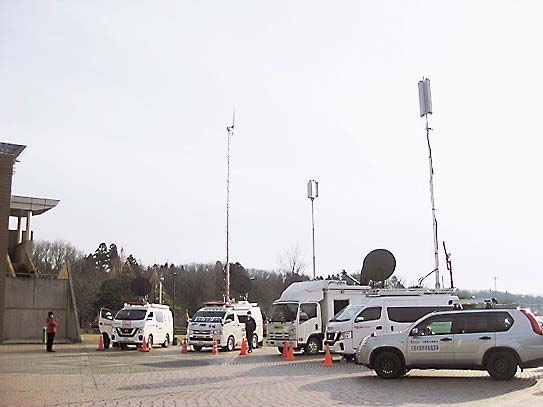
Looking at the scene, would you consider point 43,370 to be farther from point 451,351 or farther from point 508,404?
point 508,404

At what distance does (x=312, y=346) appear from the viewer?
26.2 m

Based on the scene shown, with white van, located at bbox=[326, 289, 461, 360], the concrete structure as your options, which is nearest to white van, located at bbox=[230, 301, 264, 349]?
white van, located at bbox=[326, 289, 461, 360]

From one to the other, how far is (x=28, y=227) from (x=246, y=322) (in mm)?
25982

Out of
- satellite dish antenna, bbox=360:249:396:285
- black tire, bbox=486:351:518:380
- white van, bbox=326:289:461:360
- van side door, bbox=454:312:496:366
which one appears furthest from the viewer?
satellite dish antenna, bbox=360:249:396:285

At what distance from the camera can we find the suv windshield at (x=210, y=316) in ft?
96.9

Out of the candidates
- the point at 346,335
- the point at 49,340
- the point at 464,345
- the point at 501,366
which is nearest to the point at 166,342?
the point at 49,340

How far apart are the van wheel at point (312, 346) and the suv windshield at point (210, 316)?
5055 millimetres

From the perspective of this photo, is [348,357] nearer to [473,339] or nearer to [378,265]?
[473,339]

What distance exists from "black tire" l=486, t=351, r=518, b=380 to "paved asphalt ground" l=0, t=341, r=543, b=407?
22 cm

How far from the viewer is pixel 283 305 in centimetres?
2670

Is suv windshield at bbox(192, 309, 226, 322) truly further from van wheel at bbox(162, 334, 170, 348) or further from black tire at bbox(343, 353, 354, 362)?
black tire at bbox(343, 353, 354, 362)

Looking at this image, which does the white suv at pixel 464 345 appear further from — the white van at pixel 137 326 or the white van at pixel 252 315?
the white van at pixel 137 326

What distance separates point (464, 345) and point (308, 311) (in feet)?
36.0

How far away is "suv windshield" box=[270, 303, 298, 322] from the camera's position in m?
26.1
